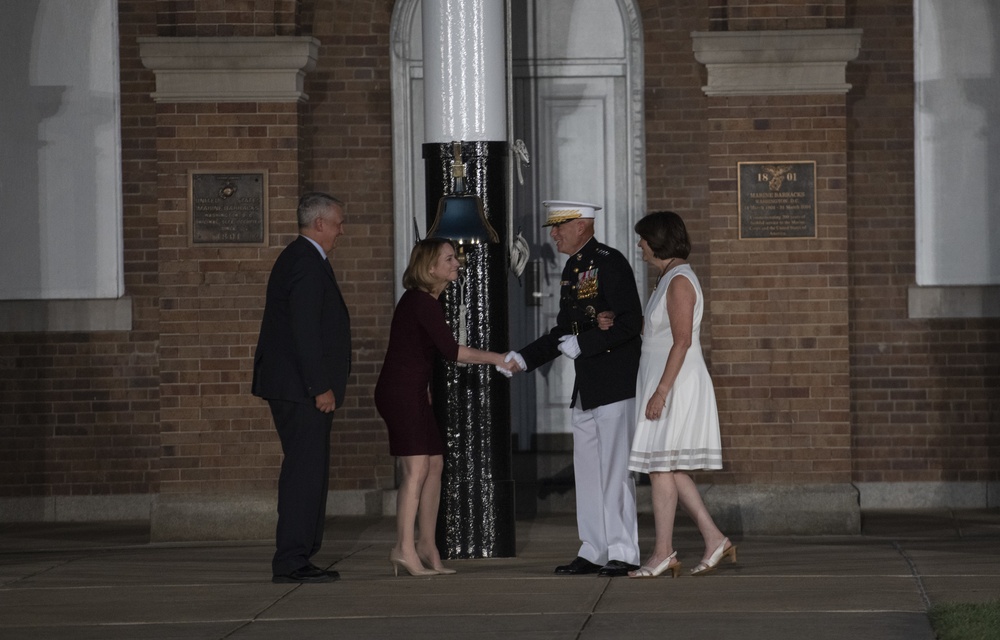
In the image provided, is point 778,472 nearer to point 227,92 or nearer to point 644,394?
point 644,394

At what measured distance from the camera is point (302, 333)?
7.74 m

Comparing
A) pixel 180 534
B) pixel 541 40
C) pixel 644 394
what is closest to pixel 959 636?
pixel 644 394

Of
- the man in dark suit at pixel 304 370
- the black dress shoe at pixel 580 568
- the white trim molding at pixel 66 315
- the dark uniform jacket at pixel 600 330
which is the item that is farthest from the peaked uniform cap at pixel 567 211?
the white trim molding at pixel 66 315

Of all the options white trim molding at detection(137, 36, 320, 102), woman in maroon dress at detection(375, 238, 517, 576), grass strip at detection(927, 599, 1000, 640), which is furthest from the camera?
white trim molding at detection(137, 36, 320, 102)

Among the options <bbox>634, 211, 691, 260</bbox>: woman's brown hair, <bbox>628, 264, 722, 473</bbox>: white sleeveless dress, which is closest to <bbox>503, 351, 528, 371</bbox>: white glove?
<bbox>628, 264, 722, 473</bbox>: white sleeveless dress

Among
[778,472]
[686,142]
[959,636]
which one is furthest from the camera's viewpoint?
[686,142]

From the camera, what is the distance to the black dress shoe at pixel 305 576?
311 inches

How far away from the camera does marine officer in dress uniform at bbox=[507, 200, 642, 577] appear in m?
7.92

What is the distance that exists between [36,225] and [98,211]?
0.45m

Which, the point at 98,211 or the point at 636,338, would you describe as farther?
the point at 98,211

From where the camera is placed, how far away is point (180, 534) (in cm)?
995

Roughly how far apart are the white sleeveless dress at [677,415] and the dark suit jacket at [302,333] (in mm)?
1481

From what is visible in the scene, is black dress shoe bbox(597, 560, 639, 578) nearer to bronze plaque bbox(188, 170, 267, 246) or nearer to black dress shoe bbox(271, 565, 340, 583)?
black dress shoe bbox(271, 565, 340, 583)

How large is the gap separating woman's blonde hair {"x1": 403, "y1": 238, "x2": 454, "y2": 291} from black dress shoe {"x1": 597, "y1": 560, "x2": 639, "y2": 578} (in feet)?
5.39
